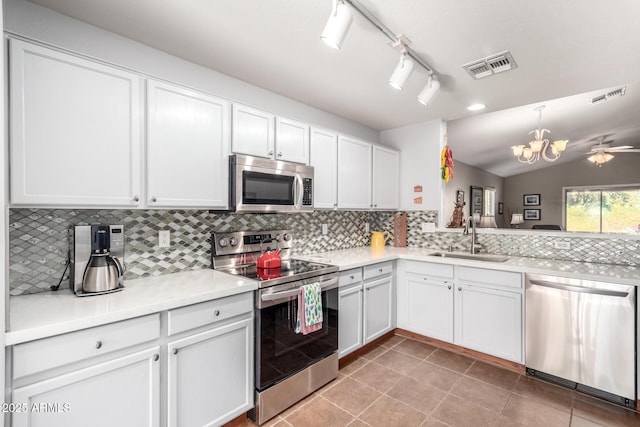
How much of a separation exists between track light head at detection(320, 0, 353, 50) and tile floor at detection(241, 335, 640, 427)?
2239 millimetres

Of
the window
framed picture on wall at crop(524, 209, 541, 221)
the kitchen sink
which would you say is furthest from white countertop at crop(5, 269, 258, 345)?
framed picture on wall at crop(524, 209, 541, 221)

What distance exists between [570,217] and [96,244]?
4.81 m

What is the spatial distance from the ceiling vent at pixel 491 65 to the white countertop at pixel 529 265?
157 cm

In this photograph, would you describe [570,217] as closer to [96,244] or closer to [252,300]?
[252,300]

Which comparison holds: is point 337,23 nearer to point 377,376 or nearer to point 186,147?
point 186,147

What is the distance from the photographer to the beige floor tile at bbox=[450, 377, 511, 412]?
2.11 metres

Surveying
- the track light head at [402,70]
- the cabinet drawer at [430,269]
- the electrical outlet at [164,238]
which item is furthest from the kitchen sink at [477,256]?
the electrical outlet at [164,238]

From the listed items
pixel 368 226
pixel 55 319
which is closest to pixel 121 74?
pixel 55 319

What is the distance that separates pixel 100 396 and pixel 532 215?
4915 mm

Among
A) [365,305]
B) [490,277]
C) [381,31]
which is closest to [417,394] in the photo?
[365,305]

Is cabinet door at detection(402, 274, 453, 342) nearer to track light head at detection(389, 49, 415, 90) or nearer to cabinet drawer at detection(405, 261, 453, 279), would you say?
cabinet drawer at detection(405, 261, 453, 279)

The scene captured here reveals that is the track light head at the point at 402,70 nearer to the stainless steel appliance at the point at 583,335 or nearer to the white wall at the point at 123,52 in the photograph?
the white wall at the point at 123,52

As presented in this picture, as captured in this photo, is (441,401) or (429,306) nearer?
(441,401)

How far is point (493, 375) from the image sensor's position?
248cm
